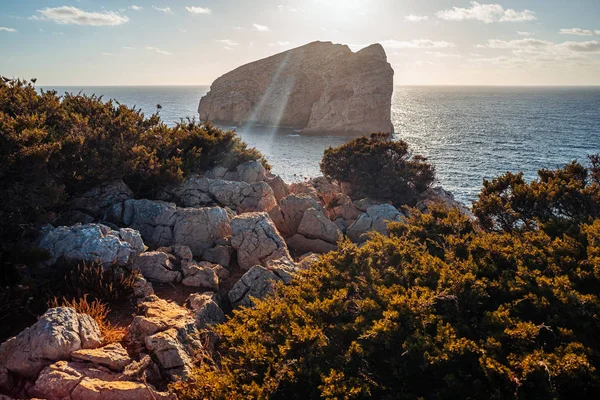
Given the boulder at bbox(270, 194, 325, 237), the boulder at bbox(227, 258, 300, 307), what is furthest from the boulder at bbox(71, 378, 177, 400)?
the boulder at bbox(270, 194, 325, 237)

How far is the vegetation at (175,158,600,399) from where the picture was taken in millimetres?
4152

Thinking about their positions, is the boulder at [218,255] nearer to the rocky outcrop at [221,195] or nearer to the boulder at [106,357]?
the rocky outcrop at [221,195]

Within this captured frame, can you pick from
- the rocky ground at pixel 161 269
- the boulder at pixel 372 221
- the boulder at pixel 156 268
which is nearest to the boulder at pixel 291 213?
the rocky ground at pixel 161 269

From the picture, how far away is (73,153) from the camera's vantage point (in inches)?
430

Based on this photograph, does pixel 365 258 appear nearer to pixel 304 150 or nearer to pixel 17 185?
pixel 17 185

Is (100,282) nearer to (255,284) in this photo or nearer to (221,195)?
(255,284)

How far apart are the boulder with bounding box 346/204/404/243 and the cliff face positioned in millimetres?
63382

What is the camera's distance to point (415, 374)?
178 inches

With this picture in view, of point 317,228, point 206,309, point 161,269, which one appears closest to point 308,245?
point 317,228

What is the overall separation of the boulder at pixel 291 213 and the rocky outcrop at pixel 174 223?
268cm

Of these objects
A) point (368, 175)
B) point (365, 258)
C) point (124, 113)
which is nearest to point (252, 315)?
point (365, 258)

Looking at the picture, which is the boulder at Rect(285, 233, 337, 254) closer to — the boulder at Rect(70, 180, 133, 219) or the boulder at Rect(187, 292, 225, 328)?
the boulder at Rect(187, 292, 225, 328)

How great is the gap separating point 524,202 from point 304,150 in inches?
1679

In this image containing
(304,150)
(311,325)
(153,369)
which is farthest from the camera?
(304,150)
